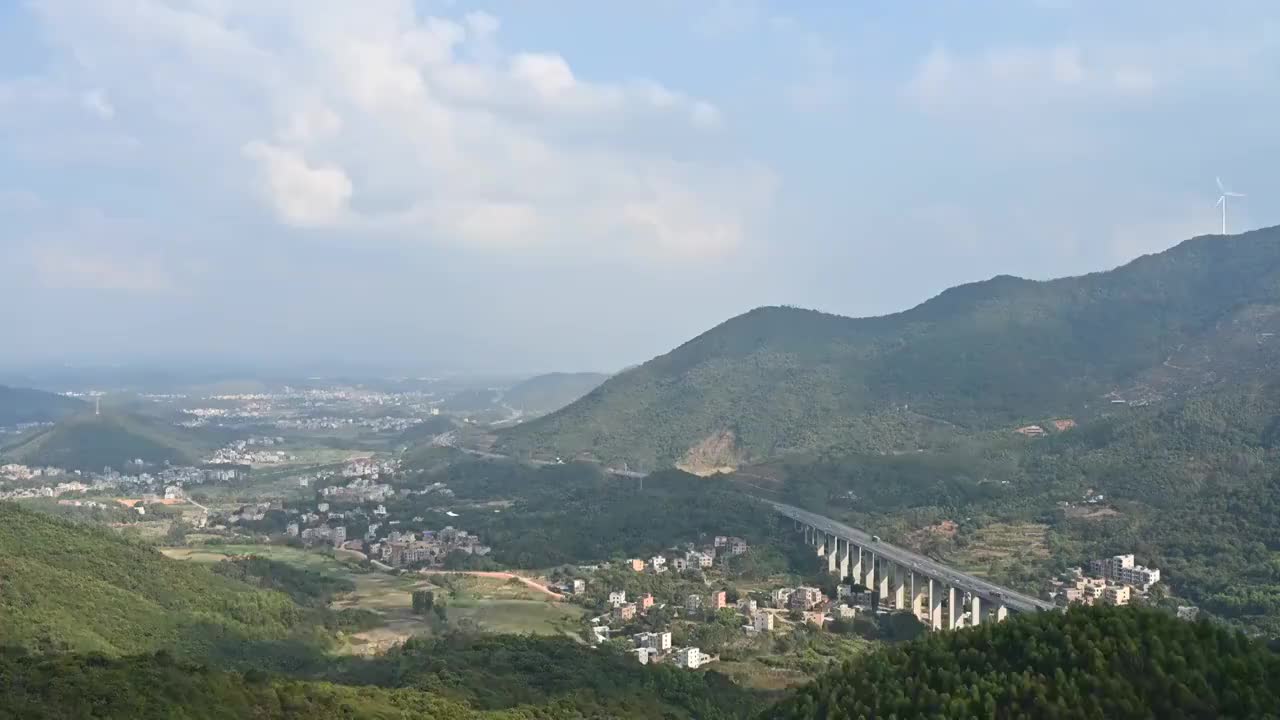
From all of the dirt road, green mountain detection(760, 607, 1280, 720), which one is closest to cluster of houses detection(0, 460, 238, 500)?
the dirt road

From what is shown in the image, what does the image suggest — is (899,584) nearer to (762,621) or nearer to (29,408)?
(762,621)

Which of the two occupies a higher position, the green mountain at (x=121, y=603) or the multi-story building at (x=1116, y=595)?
the green mountain at (x=121, y=603)

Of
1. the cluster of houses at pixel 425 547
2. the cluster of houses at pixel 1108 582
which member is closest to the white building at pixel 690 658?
the cluster of houses at pixel 1108 582

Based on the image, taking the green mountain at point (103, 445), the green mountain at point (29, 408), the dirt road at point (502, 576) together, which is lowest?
the dirt road at point (502, 576)

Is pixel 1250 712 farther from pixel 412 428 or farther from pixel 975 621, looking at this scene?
pixel 412 428

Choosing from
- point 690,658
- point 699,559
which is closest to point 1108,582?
point 690,658

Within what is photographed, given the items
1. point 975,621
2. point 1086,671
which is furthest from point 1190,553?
point 1086,671

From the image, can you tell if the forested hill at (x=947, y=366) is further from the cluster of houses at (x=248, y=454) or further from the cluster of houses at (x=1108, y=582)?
the cluster of houses at (x=1108, y=582)
